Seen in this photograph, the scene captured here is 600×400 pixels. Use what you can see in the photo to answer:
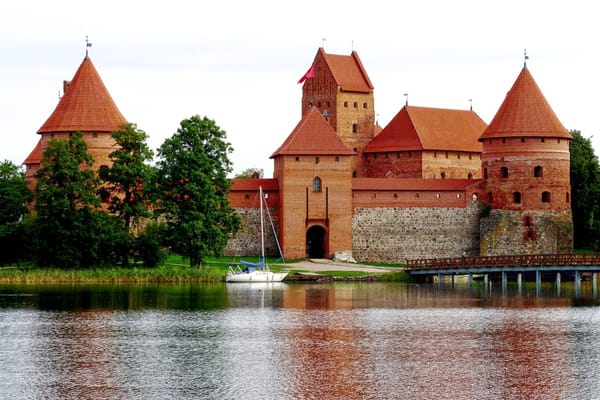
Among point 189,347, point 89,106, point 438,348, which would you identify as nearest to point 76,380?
point 189,347

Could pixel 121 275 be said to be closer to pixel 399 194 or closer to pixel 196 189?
pixel 196 189

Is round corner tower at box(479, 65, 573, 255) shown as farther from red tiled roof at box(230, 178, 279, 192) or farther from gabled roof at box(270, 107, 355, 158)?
red tiled roof at box(230, 178, 279, 192)

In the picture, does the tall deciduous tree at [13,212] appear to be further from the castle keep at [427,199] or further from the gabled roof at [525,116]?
the gabled roof at [525,116]

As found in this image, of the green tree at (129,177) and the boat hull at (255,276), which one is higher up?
the green tree at (129,177)

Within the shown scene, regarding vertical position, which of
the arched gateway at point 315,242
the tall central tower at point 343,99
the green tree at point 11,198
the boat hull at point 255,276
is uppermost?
the tall central tower at point 343,99

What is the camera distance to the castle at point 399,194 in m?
50.5

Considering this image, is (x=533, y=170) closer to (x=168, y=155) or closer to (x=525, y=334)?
(x=168, y=155)

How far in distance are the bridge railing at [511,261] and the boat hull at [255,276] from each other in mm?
5149

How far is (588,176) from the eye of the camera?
5678 cm

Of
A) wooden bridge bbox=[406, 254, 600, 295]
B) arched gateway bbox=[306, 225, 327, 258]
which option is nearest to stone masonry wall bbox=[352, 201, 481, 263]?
arched gateway bbox=[306, 225, 327, 258]

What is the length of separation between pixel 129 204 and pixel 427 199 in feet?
44.3

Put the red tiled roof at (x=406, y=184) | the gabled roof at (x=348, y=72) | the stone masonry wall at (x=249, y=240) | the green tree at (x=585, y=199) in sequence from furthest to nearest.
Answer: the gabled roof at (x=348, y=72)
the green tree at (x=585, y=199)
the red tiled roof at (x=406, y=184)
the stone masonry wall at (x=249, y=240)

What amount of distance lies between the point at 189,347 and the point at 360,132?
3412 centimetres

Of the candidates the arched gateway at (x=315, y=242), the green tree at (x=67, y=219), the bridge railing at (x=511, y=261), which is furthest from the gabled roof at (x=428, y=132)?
the green tree at (x=67, y=219)
